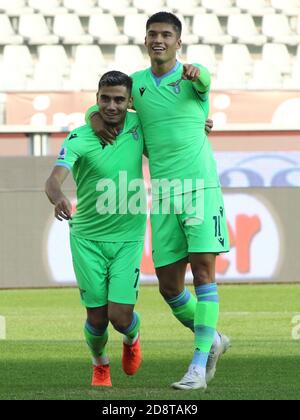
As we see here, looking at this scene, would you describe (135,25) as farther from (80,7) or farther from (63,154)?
(63,154)

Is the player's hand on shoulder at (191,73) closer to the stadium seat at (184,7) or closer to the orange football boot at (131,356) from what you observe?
the orange football boot at (131,356)

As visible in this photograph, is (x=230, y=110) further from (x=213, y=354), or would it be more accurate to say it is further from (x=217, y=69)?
(x=213, y=354)

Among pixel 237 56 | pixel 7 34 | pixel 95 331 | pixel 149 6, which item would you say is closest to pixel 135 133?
pixel 95 331

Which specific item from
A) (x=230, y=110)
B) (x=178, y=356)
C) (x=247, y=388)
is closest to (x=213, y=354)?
(x=247, y=388)

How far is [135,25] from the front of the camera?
24.9 m

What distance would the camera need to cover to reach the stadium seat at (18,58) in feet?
78.9

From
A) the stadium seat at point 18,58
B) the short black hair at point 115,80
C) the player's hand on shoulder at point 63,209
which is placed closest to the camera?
the player's hand on shoulder at point 63,209

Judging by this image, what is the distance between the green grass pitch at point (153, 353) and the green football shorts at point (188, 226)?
2.64 feet

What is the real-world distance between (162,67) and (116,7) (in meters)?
19.0

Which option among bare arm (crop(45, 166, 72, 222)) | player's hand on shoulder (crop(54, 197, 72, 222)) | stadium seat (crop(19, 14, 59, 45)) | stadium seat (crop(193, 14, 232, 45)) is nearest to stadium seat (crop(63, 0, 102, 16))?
stadium seat (crop(19, 14, 59, 45))

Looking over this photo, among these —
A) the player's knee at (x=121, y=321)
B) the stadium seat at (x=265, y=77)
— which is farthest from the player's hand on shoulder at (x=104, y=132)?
the stadium seat at (x=265, y=77)

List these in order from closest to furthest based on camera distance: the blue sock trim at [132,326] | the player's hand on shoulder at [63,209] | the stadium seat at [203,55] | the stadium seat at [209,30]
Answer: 1. the player's hand on shoulder at [63,209]
2. the blue sock trim at [132,326]
3. the stadium seat at [203,55]
4. the stadium seat at [209,30]

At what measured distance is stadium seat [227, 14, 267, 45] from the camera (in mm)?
25094

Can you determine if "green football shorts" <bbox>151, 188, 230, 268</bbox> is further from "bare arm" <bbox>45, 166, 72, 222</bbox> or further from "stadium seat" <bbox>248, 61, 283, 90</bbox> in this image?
"stadium seat" <bbox>248, 61, 283, 90</bbox>
